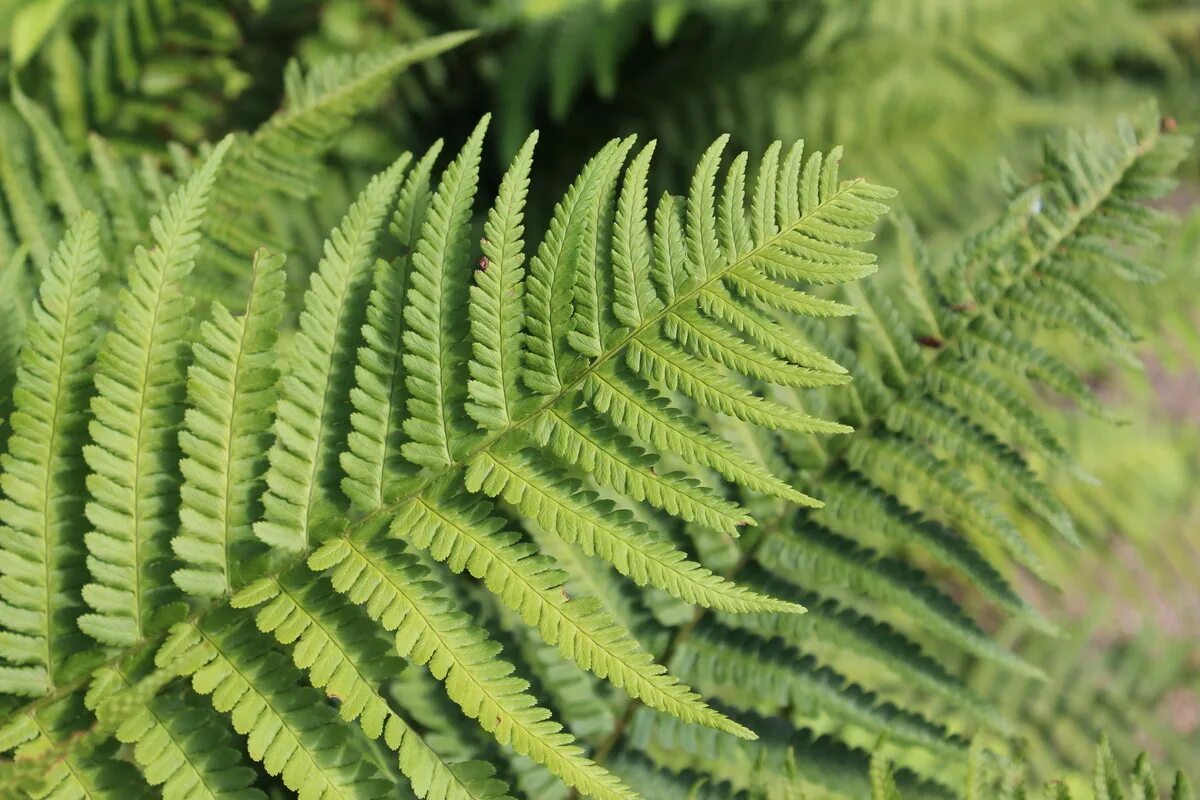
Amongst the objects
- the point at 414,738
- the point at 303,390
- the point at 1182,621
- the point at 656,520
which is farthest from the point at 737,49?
the point at 1182,621

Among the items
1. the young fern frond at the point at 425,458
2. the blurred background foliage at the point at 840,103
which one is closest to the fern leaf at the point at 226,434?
the young fern frond at the point at 425,458

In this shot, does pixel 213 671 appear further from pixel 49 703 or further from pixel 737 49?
pixel 737 49

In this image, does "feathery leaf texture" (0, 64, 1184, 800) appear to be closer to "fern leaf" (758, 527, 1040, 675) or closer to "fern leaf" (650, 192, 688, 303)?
"fern leaf" (650, 192, 688, 303)

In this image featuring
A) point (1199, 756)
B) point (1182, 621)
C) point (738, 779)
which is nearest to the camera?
point (738, 779)

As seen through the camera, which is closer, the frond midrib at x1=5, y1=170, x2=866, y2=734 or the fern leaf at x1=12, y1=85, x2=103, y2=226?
the frond midrib at x1=5, y1=170, x2=866, y2=734

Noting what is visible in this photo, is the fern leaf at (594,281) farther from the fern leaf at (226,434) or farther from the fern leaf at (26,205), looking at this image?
the fern leaf at (26,205)

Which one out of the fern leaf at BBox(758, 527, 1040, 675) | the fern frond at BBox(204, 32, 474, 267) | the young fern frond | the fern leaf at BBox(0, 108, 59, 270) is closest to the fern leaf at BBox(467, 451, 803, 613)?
the young fern frond

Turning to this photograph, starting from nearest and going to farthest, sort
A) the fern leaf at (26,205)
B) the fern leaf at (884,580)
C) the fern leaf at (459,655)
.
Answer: the fern leaf at (459,655), the fern leaf at (884,580), the fern leaf at (26,205)
